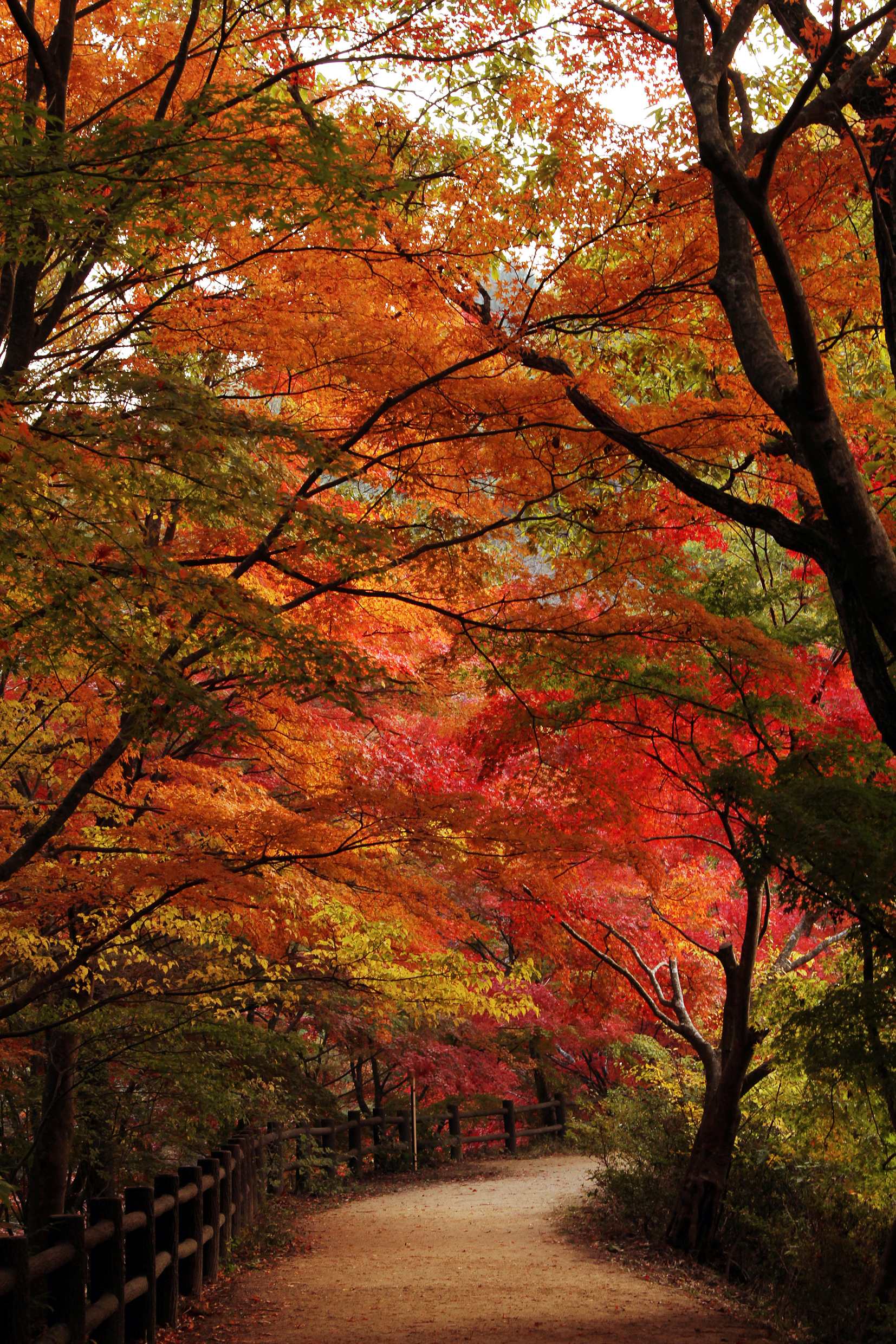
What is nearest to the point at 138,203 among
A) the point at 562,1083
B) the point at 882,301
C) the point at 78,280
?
the point at 78,280

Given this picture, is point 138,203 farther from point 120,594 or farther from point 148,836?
point 148,836

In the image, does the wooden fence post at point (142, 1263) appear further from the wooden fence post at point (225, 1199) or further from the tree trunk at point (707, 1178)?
the tree trunk at point (707, 1178)

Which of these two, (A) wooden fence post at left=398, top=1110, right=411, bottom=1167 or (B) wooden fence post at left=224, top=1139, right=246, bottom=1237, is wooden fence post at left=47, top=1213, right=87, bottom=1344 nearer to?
(B) wooden fence post at left=224, top=1139, right=246, bottom=1237

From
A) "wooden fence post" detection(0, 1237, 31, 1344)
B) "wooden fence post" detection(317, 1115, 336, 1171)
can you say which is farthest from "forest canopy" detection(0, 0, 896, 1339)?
"wooden fence post" detection(317, 1115, 336, 1171)

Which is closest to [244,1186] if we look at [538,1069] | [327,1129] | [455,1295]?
[455,1295]

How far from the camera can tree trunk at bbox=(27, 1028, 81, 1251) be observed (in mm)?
7781

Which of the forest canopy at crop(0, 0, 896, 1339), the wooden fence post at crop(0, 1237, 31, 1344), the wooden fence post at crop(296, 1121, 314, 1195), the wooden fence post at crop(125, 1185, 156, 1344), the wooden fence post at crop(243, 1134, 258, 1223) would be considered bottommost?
the wooden fence post at crop(296, 1121, 314, 1195)

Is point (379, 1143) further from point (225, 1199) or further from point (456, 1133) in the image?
point (225, 1199)

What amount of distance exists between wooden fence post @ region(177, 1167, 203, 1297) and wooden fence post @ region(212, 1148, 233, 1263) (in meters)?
0.91

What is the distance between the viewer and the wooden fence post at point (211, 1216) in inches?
306

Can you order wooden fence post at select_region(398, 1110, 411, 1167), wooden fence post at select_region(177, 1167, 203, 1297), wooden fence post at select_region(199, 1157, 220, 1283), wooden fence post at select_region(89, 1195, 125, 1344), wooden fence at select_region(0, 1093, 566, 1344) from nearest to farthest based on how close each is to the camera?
wooden fence at select_region(0, 1093, 566, 1344)
wooden fence post at select_region(89, 1195, 125, 1344)
wooden fence post at select_region(177, 1167, 203, 1297)
wooden fence post at select_region(199, 1157, 220, 1283)
wooden fence post at select_region(398, 1110, 411, 1167)

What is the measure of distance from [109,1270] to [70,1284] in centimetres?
67

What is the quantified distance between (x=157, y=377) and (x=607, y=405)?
2714 mm

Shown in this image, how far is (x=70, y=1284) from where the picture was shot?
14.8 feet
